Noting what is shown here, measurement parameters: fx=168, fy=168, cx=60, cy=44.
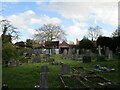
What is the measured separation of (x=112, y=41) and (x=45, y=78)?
2338 centimetres

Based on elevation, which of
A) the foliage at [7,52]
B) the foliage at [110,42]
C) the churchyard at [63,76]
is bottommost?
the churchyard at [63,76]

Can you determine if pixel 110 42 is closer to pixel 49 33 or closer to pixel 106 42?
pixel 106 42

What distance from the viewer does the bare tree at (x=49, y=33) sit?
45344 mm

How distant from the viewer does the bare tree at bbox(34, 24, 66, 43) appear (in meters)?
45.3

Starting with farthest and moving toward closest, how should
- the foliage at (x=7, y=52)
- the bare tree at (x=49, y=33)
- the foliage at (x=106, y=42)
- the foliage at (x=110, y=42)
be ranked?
the bare tree at (x=49, y=33)
the foliage at (x=106, y=42)
the foliage at (x=110, y=42)
the foliage at (x=7, y=52)

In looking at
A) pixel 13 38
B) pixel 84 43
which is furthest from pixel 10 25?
pixel 84 43

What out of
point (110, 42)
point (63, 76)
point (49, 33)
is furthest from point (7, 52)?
point (49, 33)

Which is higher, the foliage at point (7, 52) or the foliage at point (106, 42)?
the foliage at point (106, 42)

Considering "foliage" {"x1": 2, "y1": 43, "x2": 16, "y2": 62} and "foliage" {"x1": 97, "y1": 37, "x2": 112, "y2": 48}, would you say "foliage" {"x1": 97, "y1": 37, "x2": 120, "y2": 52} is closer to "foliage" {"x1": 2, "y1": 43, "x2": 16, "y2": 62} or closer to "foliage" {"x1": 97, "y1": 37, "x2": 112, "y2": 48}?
"foliage" {"x1": 97, "y1": 37, "x2": 112, "y2": 48}

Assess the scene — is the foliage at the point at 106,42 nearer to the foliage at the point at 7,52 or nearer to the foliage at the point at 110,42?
the foliage at the point at 110,42

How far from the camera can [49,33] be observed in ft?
149

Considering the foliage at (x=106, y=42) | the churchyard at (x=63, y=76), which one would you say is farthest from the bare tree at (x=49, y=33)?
the churchyard at (x=63, y=76)

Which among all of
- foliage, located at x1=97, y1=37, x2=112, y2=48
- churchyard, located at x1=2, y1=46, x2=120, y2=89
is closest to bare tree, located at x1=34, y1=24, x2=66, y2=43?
foliage, located at x1=97, y1=37, x2=112, y2=48

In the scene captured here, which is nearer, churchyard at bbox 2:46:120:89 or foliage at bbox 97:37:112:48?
churchyard at bbox 2:46:120:89
